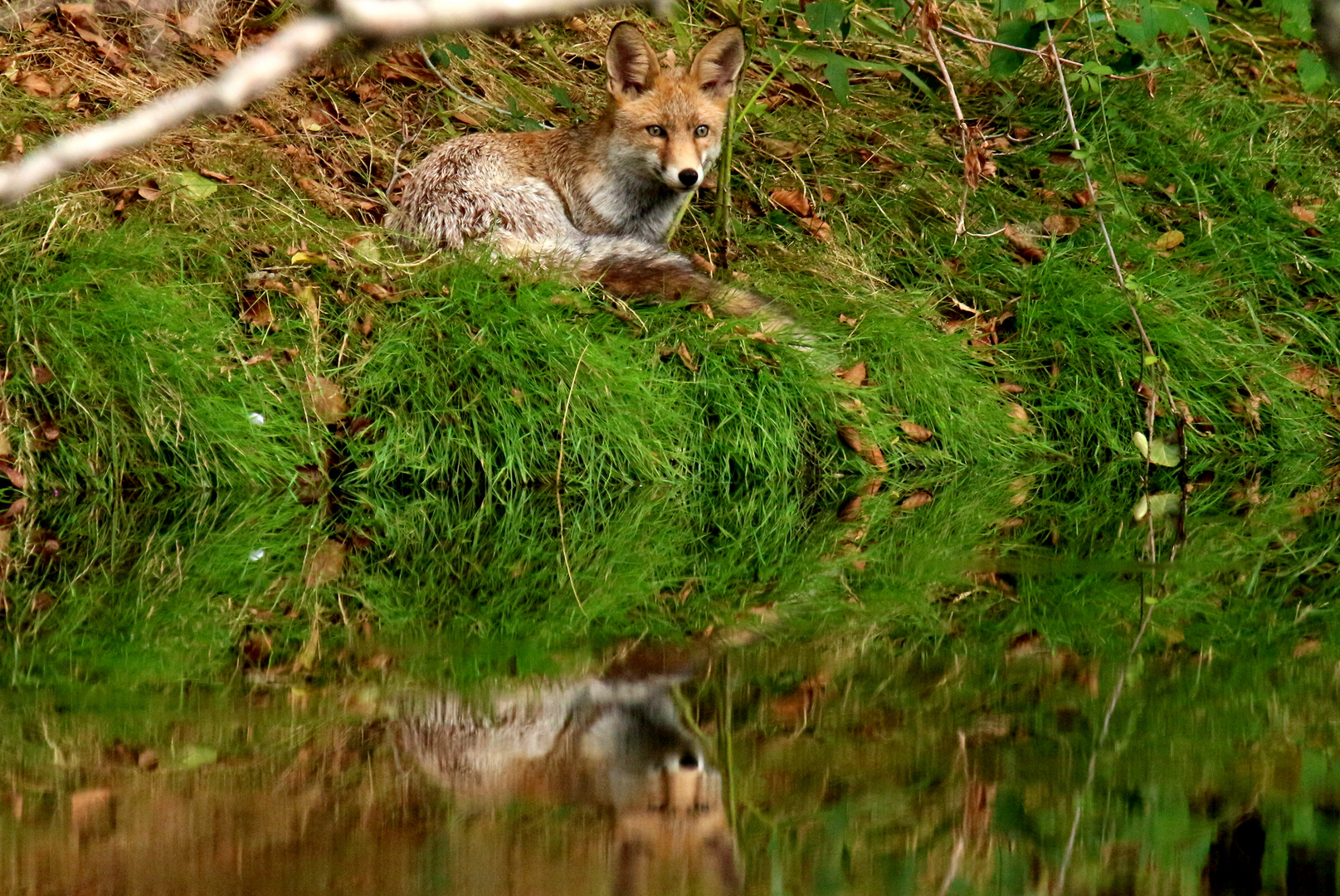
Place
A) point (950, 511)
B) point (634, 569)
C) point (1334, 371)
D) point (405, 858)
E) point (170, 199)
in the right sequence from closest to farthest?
point (405, 858)
point (634, 569)
point (950, 511)
point (170, 199)
point (1334, 371)

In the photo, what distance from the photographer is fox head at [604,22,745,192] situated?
667 cm

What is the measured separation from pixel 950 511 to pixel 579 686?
8.57ft

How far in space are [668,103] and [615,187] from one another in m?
0.47

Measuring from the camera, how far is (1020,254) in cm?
793

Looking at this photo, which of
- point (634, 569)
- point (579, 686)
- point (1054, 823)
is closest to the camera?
point (1054, 823)

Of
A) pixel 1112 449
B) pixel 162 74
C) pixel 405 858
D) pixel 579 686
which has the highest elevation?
pixel 162 74

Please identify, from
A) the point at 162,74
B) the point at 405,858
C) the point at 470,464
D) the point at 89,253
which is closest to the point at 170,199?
the point at 89,253

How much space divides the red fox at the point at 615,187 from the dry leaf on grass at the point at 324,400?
96 cm

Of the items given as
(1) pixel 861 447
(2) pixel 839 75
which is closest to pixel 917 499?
(1) pixel 861 447

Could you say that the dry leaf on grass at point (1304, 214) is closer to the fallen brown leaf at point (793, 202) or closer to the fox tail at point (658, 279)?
the fallen brown leaf at point (793, 202)

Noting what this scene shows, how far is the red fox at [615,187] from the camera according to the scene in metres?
6.78

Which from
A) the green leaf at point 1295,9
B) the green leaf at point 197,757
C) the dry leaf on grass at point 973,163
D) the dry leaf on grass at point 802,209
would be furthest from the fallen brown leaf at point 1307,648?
the dry leaf on grass at point 802,209

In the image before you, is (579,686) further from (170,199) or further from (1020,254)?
(1020,254)

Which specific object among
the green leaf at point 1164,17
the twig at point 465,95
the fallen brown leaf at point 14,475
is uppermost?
the green leaf at point 1164,17
